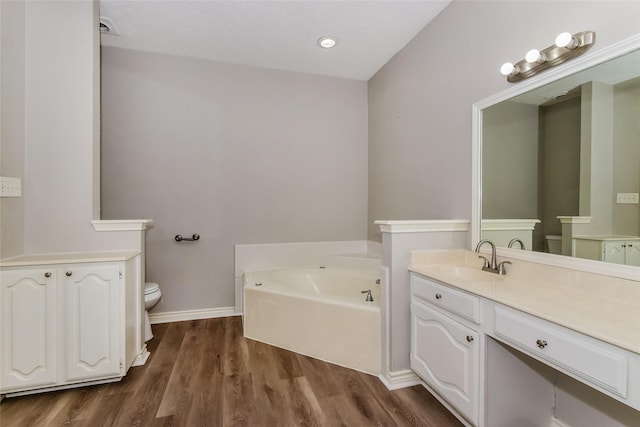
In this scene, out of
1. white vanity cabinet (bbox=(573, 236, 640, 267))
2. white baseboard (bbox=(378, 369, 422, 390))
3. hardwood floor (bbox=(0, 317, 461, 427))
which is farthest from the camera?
white baseboard (bbox=(378, 369, 422, 390))

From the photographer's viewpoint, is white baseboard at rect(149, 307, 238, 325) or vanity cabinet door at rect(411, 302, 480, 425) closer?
vanity cabinet door at rect(411, 302, 480, 425)

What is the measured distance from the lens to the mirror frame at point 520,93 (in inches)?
48.4

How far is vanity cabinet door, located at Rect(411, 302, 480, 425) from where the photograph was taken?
145 cm

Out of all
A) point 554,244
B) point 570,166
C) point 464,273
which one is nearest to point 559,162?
point 570,166

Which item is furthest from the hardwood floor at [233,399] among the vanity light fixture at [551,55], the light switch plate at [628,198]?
the vanity light fixture at [551,55]

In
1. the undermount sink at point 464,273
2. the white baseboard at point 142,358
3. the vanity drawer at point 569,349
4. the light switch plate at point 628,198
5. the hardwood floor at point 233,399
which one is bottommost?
the hardwood floor at point 233,399

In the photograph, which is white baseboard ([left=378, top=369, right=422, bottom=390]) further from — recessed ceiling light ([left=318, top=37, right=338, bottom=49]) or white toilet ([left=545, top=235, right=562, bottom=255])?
recessed ceiling light ([left=318, top=37, right=338, bottom=49])

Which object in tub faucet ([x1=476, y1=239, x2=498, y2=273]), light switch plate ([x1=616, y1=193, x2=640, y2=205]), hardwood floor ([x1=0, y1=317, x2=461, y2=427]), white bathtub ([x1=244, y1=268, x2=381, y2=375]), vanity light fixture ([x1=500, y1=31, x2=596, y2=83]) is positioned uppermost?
vanity light fixture ([x1=500, y1=31, x2=596, y2=83])

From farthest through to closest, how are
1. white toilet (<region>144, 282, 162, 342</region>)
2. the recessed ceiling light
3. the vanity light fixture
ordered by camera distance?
the recessed ceiling light < white toilet (<region>144, 282, 162, 342</region>) < the vanity light fixture

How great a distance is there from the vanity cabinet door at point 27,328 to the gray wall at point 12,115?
0.27m

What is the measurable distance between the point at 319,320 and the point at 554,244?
1.57m

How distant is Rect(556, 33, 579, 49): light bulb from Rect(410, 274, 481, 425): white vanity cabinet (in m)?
1.22

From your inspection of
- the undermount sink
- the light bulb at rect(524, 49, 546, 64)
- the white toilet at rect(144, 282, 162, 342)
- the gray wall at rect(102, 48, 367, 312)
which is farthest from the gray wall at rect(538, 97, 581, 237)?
the white toilet at rect(144, 282, 162, 342)

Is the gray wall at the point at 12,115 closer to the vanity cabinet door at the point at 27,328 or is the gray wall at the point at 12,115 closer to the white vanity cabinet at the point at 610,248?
the vanity cabinet door at the point at 27,328
